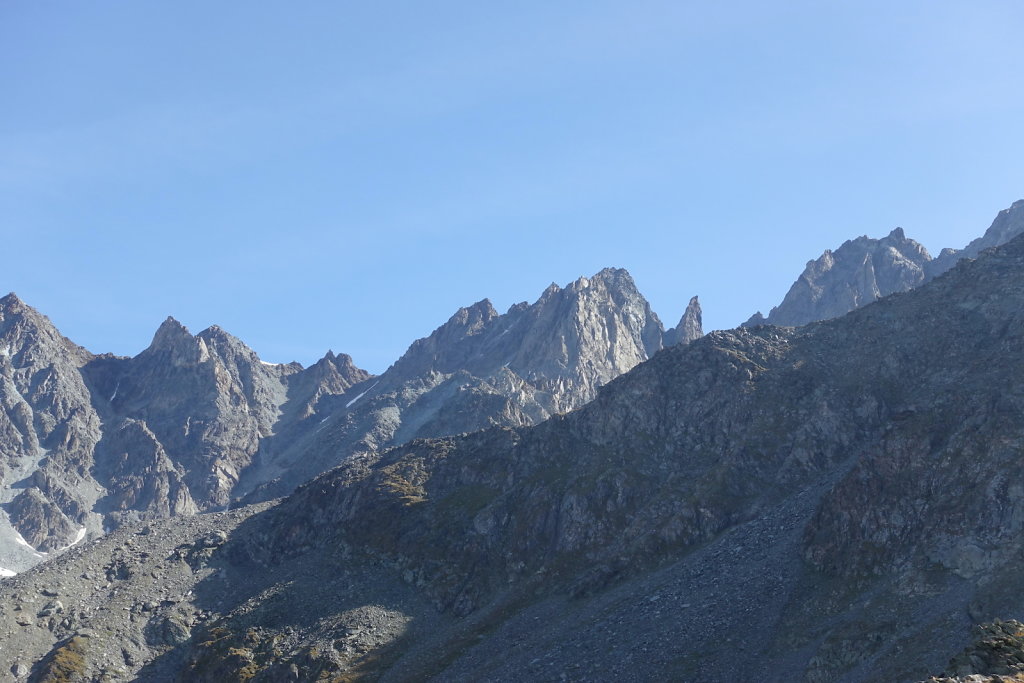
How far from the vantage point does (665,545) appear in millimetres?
142250

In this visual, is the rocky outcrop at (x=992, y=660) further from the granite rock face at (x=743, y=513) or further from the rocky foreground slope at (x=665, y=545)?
the rocky foreground slope at (x=665, y=545)

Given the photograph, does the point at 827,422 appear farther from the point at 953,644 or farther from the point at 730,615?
the point at 953,644

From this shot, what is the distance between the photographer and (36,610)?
168625mm

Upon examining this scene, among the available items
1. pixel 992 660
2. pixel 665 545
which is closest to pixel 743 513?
pixel 665 545

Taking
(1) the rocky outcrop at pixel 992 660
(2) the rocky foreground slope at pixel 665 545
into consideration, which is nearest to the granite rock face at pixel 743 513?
(2) the rocky foreground slope at pixel 665 545

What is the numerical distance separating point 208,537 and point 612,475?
249ft

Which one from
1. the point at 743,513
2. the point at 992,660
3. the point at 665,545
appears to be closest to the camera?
the point at 992,660

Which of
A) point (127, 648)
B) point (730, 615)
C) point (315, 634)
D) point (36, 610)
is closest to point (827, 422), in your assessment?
point (730, 615)

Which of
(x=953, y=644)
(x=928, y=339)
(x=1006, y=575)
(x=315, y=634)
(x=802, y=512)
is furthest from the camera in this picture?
(x=928, y=339)

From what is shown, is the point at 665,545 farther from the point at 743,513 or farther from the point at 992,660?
the point at 992,660

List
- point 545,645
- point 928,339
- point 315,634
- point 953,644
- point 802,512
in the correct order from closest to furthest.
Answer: point 953,644 < point 545,645 < point 802,512 < point 315,634 < point 928,339

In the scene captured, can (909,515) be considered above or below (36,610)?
below

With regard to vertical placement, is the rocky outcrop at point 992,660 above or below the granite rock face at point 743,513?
below

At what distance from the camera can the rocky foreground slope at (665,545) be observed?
11088 cm
